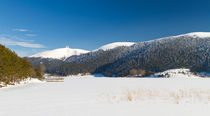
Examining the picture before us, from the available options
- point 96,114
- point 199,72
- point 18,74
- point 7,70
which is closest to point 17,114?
point 96,114

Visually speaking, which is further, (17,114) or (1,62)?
(1,62)

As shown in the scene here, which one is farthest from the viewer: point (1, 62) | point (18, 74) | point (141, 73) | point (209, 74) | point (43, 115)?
point (141, 73)

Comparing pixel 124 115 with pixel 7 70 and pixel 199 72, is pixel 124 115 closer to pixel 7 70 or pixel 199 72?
pixel 7 70

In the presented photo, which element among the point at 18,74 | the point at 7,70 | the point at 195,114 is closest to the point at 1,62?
the point at 7,70

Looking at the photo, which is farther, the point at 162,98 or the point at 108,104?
the point at 162,98

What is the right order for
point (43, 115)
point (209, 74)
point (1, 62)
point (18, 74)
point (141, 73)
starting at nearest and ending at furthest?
point (43, 115) < point (1, 62) < point (18, 74) < point (209, 74) < point (141, 73)

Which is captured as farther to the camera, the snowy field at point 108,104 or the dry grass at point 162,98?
the dry grass at point 162,98

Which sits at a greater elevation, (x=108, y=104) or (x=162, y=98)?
(x=108, y=104)

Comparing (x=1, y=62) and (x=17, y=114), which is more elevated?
(x=1, y=62)

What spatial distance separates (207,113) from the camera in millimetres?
9516

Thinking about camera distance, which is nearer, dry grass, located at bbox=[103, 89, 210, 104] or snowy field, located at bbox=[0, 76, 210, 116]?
snowy field, located at bbox=[0, 76, 210, 116]

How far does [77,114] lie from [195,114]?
6.28m

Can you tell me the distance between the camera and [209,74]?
17038cm

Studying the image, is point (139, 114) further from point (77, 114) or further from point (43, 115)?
point (43, 115)
